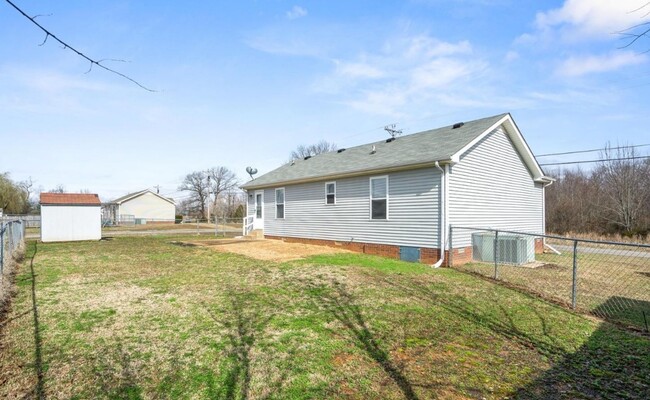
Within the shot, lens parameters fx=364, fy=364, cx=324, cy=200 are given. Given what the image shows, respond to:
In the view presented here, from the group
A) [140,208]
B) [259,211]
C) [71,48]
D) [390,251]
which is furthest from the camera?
[140,208]

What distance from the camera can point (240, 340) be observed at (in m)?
4.47

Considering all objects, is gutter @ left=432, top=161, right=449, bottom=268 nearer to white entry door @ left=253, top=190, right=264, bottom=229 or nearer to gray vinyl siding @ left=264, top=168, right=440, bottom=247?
gray vinyl siding @ left=264, top=168, right=440, bottom=247

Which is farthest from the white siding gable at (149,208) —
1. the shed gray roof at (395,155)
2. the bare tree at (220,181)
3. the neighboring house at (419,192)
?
the neighboring house at (419,192)

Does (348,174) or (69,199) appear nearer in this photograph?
(348,174)

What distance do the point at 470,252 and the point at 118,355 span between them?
10.6m

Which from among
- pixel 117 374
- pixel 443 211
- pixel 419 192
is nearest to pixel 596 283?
pixel 443 211

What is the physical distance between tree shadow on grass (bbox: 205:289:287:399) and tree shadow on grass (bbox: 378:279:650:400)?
2.48m

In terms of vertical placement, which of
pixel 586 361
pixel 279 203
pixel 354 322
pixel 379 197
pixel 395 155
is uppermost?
pixel 395 155

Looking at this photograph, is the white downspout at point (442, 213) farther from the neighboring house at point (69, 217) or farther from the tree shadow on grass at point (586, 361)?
the neighboring house at point (69, 217)

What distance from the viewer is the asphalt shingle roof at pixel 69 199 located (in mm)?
18891

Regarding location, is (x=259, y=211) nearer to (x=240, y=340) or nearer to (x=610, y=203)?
(x=240, y=340)

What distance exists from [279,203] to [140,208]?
4376 centimetres

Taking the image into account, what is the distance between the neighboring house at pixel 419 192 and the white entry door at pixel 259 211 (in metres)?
1.64

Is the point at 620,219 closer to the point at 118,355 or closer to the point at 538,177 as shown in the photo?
the point at 538,177
